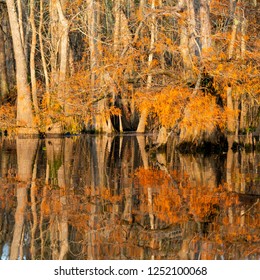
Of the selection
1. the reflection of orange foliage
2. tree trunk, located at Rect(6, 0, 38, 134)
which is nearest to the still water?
the reflection of orange foliage

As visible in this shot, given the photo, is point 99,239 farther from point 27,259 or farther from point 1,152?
point 1,152

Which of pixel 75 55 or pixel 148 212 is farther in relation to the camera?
pixel 75 55

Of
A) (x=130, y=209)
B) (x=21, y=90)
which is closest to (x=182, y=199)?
(x=130, y=209)

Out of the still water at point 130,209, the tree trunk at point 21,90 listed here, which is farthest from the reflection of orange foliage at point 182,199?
the tree trunk at point 21,90

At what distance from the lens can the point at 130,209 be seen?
9648 millimetres

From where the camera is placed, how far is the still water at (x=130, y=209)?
7.39 metres

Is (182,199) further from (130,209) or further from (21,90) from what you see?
(21,90)

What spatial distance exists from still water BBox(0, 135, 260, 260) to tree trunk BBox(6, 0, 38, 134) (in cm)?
1062

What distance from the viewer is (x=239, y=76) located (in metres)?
18.0

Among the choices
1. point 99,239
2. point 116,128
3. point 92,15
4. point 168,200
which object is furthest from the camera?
point 116,128

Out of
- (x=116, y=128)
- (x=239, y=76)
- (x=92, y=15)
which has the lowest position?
(x=116, y=128)
